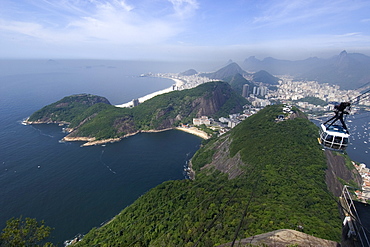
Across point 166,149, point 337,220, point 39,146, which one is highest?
point 337,220

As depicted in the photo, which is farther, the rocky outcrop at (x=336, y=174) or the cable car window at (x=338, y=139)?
the rocky outcrop at (x=336, y=174)

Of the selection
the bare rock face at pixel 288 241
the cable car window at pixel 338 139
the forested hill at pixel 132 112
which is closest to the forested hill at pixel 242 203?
the bare rock face at pixel 288 241

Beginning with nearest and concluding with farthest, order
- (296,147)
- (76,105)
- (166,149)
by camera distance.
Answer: (296,147), (166,149), (76,105)

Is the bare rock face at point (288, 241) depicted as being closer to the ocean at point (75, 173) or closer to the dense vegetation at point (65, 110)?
the ocean at point (75, 173)

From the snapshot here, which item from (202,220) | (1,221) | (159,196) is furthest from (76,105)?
(202,220)

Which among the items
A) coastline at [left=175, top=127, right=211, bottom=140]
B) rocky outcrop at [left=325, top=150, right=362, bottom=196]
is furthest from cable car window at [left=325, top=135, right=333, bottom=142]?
coastline at [left=175, top=127, right=211, bottom=140]

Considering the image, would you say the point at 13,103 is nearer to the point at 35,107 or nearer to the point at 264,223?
the point at 35,107
